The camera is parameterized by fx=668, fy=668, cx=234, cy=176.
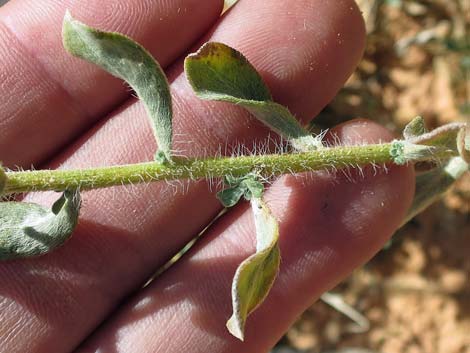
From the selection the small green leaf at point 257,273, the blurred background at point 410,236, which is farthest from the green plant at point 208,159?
the blurred background at point 410,236

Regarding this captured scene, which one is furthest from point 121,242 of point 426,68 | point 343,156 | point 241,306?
point 426,68

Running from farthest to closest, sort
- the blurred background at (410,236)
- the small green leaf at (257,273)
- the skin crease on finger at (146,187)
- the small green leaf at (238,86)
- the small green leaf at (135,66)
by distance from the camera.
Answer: the blurred background at (410,236) → the skin crease on finger at (146,187) → the small green leaf at (238,86) → the small green leaf at (135,66) → the small green leaf at (257,273)

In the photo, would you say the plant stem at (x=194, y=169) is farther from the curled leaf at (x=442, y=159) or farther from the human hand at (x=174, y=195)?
the human hand at (x=174, y=195)

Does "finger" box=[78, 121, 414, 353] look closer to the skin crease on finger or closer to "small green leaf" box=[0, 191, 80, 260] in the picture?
the skin crease on finger

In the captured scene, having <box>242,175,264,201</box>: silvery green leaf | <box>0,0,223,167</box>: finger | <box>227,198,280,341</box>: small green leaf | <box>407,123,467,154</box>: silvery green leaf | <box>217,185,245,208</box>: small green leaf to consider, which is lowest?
<box>407,123,467,154</box>: silvery green leaf

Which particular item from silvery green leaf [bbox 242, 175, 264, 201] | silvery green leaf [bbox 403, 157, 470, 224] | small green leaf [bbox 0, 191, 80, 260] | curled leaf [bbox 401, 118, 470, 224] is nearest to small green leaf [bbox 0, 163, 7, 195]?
small green leaf [bbox 0, 191, 80, 260]

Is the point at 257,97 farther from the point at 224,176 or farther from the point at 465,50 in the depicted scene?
the point at 465,50

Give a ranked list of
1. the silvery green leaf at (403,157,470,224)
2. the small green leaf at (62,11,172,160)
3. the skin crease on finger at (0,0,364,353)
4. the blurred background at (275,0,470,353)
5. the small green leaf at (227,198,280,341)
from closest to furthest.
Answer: the small green leaf at (227,198,280,341)
the small green leaf at (62,11,172,160)
the skin crease on finger at (0,0,364,353)
the silvery green leaf at (403,157,470,224)
the blurred background at (275,0,470,353)
